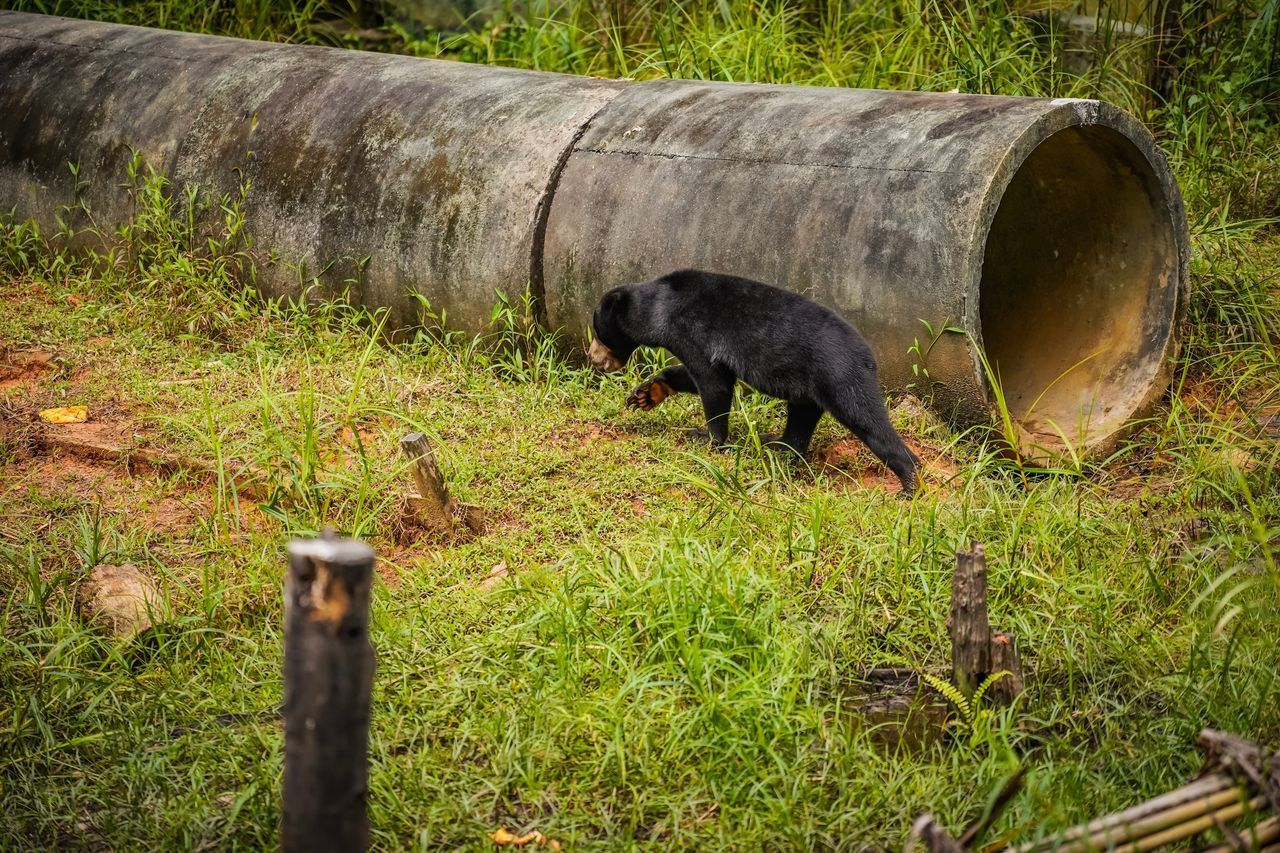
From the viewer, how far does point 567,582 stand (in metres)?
3.52

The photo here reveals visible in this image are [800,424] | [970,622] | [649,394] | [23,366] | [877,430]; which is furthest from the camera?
[23,366]

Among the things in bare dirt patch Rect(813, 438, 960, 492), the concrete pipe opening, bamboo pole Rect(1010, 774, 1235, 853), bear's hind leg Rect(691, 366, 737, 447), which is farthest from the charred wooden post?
the concrete pipe opening

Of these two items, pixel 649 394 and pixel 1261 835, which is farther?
pixel 649 394

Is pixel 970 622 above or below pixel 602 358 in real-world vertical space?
above

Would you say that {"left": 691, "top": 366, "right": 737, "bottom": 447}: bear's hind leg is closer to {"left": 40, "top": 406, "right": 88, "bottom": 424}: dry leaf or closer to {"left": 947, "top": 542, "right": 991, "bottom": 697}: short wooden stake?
{"left": 947, "top": 542, "right": 991, "bottom": 697}: short wooden stake

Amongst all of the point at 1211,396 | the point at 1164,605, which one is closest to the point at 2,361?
the point at 1164,605

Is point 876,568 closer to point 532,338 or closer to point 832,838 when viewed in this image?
point 832,838

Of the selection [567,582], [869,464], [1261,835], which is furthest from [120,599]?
[1261,835]

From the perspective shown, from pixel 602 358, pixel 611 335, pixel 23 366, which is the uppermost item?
pixel 611 335

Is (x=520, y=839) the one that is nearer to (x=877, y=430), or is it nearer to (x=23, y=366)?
(x=877, y=430)

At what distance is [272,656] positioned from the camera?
3.42 meters

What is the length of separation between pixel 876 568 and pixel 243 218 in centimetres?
392

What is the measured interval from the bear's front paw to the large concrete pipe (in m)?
0.56

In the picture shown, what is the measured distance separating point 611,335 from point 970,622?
98.4 inches
